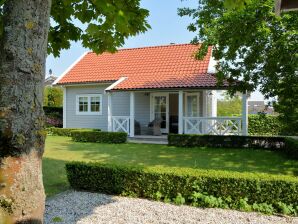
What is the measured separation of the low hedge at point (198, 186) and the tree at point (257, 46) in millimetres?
5470

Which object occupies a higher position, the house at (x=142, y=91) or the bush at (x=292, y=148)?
the house at (x=142, y=91)

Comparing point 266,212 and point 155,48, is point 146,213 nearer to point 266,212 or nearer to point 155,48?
point 266,212

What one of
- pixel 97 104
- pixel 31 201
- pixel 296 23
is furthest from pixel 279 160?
pixel 97 104

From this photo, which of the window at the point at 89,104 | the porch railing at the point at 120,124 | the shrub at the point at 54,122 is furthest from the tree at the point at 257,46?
the shrub at the point at 54,122

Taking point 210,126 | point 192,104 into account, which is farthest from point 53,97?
point 210,126

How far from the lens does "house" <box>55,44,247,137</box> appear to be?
59.6ft

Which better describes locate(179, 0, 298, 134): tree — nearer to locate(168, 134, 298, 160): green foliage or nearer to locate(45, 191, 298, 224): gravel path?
locate(168, 134, 298, 160): green foliage

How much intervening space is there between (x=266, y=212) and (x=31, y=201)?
4.92 meters

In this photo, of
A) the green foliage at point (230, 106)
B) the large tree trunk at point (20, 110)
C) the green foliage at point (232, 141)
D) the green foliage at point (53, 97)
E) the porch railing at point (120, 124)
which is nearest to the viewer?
the large tree trunk at point (20, 110)

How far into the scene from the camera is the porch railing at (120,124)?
1872 cm

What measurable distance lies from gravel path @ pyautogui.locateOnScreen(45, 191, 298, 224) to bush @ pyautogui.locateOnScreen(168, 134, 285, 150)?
372 inches

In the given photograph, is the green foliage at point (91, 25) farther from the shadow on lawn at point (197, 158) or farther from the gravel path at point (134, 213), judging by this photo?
the shadow on lawn at point (197, 158)

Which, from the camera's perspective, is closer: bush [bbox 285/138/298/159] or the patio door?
bush [bbox 285/138/298/159]

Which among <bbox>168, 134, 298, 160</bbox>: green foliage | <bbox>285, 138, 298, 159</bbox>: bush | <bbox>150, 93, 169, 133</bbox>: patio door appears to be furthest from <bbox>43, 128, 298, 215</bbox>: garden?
<bbox>150, 93, 169, 133</bbox>: patio door
